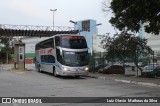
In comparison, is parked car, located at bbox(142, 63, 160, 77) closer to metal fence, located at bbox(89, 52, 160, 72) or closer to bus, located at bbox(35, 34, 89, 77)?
metal fence, located at bbox(89, 52, 160, 72)

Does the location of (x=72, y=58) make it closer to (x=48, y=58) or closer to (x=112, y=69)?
(x=48, y=58)

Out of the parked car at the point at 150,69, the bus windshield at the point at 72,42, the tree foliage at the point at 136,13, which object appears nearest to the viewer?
the tree foliage at the point at 136,13

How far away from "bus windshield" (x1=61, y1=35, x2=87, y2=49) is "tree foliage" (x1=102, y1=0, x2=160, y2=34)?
3662mm

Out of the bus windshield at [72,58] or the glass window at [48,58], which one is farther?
the glass window at [48,58]

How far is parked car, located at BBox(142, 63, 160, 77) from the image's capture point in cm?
2988

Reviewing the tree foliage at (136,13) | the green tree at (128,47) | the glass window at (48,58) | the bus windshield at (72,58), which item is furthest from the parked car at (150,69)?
the glass window at (48,58)

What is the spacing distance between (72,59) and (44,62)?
7.38 metres

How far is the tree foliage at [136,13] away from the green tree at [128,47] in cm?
381

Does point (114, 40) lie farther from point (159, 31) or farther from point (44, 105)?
point (44, 105)

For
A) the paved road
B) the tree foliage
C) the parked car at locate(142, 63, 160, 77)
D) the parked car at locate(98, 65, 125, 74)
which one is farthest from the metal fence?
the paved road

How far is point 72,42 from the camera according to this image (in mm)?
29188

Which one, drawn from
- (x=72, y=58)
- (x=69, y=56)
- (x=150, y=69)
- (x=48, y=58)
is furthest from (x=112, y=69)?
(x=69, y=56)

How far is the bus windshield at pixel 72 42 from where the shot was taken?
95.1 ft

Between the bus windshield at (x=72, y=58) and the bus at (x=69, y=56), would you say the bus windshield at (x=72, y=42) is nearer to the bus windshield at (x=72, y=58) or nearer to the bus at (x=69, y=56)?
the bus at (x=69, y=56)
